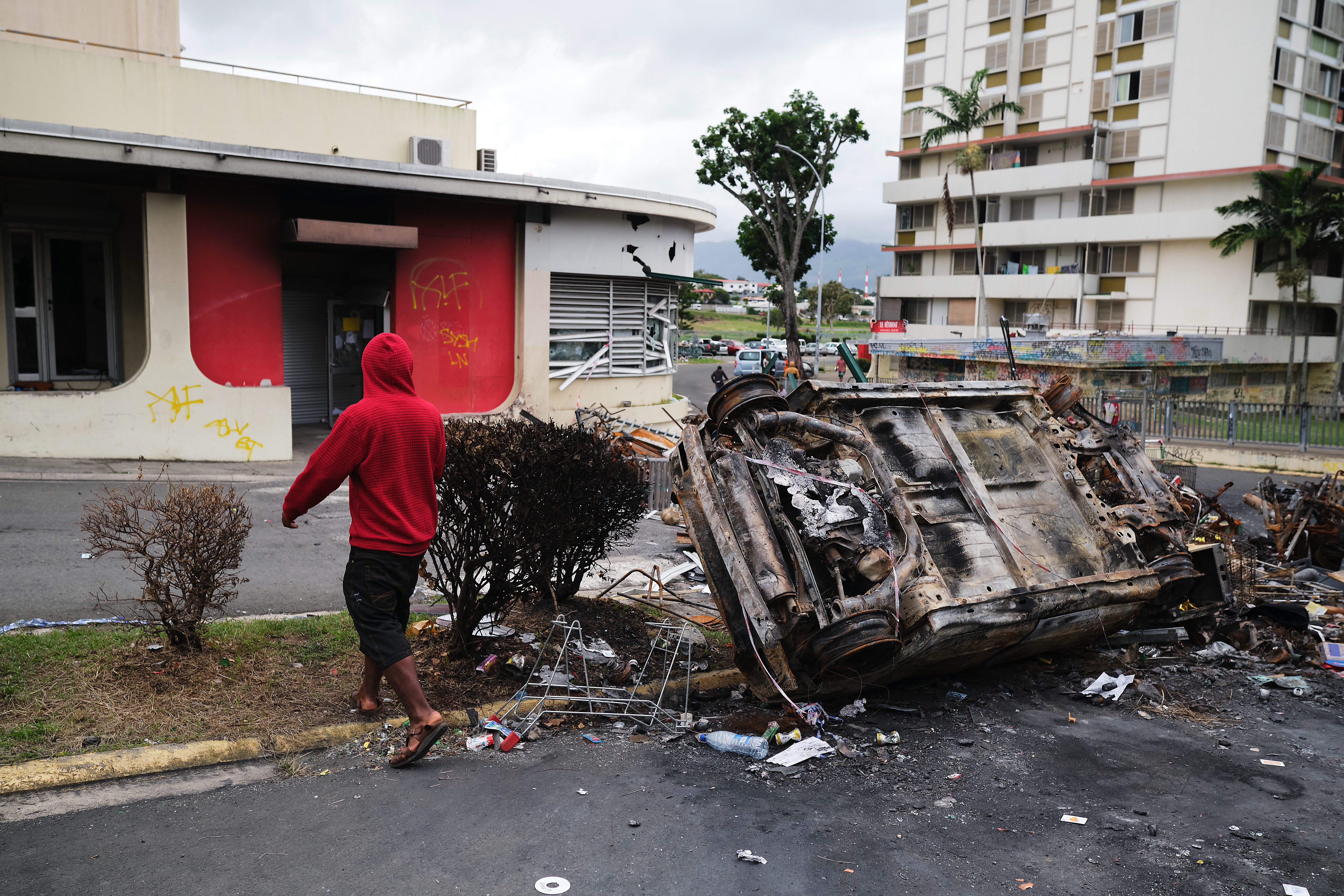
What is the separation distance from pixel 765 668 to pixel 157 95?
16396mm

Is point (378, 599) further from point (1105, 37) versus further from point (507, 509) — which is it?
point (1105, 37)

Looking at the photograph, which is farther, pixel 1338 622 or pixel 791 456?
pixel 1338 622

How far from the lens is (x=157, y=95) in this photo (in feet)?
53.3

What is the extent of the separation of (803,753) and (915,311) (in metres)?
50.3

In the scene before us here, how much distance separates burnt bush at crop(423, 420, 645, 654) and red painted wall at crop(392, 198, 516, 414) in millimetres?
9583

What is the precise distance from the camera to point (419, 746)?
4.45 m

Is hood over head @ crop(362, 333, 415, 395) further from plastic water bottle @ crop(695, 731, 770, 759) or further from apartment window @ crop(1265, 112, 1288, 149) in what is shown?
apartment window @ crop(1265, 112, 1288, 149)

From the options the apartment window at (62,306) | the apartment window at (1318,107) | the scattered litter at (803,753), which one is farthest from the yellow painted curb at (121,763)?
the apartment window at (1318,107)

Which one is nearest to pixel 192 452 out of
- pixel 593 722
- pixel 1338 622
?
pixel 593 722

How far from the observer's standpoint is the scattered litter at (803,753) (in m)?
4.78

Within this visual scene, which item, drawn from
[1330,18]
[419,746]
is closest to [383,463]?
[419,746]

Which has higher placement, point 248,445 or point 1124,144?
point 1124,144

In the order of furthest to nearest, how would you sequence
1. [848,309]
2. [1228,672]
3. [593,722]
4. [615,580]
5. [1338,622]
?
1. [848,309]
2. [615,580]
3. [1338,622]
4. [1228,672]
5. [593,722]

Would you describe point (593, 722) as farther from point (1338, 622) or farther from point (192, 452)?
point (192, 452)
